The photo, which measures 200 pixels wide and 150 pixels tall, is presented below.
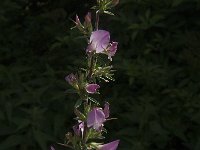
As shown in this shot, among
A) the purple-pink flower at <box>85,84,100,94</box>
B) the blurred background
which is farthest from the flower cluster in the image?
the blurred background

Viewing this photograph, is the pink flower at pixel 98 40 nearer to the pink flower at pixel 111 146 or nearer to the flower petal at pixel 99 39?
the flower petal at pixel 99 39

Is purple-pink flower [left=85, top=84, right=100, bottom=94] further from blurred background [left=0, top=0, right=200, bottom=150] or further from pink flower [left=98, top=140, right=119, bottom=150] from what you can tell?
blurred background [left=0, top=0, right=200, bottom=150]

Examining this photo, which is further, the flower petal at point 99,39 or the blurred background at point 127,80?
the blurred background at point 127,80

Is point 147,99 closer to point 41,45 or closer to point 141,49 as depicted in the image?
point 141,49

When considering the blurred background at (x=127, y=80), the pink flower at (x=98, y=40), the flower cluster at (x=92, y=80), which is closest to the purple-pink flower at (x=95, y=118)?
the flower cluster at (x=92, y=80)

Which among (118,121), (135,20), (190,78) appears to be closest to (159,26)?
(135,20)

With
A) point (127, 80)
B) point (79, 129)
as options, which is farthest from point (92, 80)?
point (127, 80)
